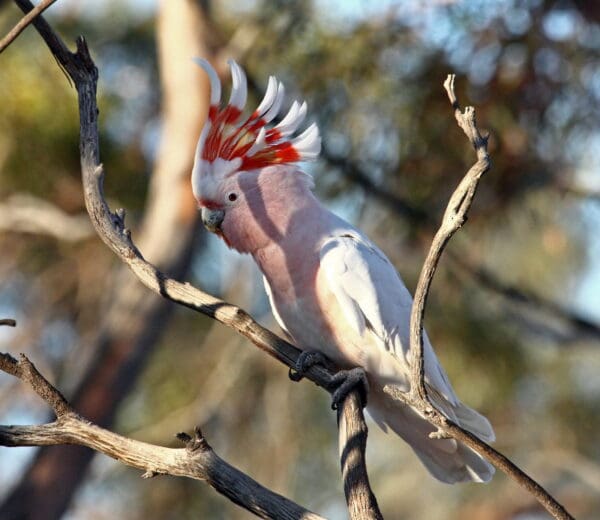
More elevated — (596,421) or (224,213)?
(596,421)

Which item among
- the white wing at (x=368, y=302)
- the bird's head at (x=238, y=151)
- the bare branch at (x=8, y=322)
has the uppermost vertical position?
the bird's head at (x=238, y=151)

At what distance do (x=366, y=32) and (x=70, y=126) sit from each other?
141 cm

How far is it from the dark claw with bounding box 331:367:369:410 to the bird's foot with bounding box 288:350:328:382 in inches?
2.2

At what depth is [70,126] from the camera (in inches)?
167

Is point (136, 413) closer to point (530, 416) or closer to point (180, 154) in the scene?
point (180, 154)

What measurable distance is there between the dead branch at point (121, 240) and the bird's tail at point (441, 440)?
291 mm

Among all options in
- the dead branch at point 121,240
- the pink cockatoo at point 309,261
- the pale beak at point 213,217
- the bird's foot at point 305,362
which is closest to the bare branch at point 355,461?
the dead branch at point 121,240

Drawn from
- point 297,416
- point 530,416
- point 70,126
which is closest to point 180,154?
point 70,126

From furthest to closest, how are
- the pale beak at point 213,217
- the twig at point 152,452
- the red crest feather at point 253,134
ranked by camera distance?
the pale beak at point 213,217, the red crest feather at point 253,134, the twig at point 152,452

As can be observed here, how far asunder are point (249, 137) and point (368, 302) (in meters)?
0.46

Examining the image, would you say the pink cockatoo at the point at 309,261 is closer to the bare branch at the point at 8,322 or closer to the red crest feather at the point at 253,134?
the red crest feather at the point at 253,134

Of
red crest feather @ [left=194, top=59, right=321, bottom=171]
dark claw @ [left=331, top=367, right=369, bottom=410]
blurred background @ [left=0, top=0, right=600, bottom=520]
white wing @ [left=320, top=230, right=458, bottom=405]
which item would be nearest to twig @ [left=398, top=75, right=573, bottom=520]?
dark claw @ [left=331, top=367, right=369, bottom=410]

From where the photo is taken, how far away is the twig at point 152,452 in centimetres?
143

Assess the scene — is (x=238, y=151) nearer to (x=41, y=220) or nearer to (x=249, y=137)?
(x=249, y=137)
